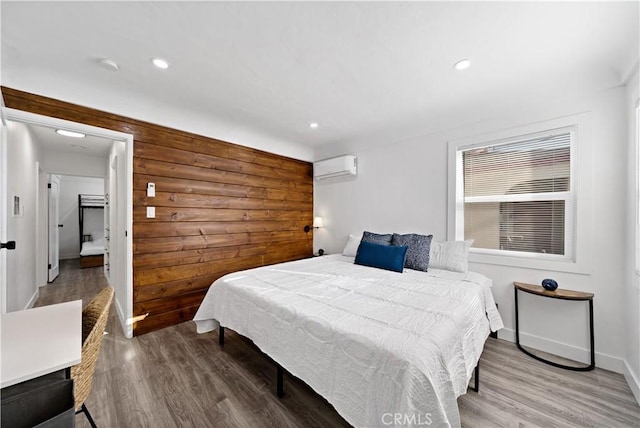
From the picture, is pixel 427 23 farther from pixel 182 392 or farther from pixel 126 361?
pixel 126 361

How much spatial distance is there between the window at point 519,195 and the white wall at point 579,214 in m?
0.17

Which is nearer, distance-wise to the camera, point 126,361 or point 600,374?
point 600,374

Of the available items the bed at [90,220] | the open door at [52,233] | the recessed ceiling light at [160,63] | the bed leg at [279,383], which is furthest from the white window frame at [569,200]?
the bed at [90,220]

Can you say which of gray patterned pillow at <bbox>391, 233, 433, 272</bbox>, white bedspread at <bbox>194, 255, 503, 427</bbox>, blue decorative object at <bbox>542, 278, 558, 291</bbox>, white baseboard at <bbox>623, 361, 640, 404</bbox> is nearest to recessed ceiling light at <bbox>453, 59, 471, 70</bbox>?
gray patterned pillow at <bbox>391, 233, 433, 272</bbox>

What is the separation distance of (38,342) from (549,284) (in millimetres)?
3449

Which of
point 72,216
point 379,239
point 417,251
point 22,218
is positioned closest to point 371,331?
point 417,251

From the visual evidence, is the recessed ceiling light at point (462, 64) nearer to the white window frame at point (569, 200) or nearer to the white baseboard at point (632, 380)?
the white window frame at point (569, 200)

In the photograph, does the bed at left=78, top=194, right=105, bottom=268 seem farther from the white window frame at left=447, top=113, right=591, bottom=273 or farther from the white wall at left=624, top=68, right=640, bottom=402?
the white wall at left=624, top=68, right=640, bottom=402

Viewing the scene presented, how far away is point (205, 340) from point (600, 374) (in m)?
3.55

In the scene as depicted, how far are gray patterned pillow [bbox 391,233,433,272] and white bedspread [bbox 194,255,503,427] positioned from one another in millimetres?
229

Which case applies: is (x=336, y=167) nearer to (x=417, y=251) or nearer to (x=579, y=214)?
(x=417, y=251)

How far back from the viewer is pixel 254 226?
3736 mm

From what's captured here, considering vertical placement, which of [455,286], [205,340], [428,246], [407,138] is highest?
[407,138]

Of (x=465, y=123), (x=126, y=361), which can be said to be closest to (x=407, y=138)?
(x=465, y=123)
